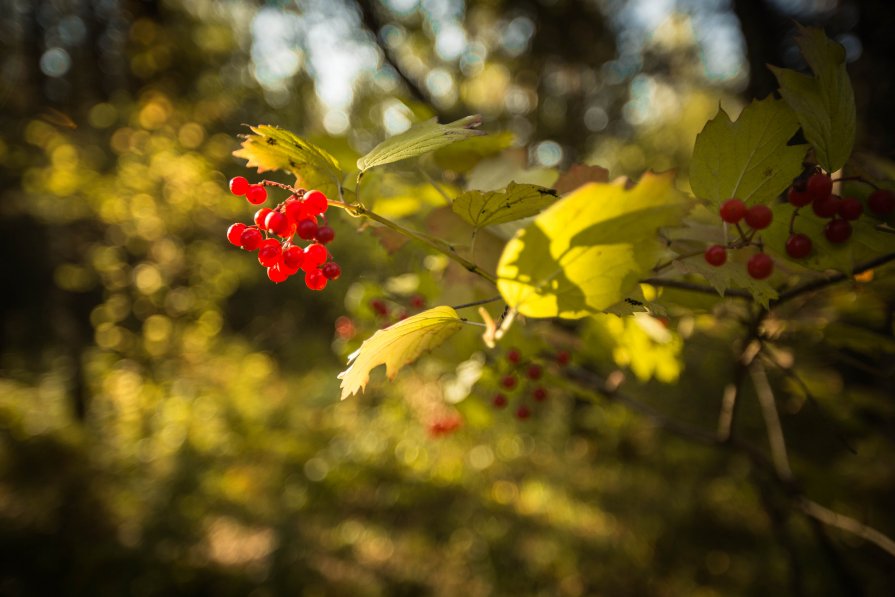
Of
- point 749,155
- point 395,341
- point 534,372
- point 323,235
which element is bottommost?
point 534,372

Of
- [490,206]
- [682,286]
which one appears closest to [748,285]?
[682,286]

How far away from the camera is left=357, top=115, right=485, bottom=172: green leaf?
0.66 meters

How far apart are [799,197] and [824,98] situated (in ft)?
0.49

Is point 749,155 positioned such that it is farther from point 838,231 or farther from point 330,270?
point 330,270

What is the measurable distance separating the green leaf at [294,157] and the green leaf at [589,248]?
0.34 m

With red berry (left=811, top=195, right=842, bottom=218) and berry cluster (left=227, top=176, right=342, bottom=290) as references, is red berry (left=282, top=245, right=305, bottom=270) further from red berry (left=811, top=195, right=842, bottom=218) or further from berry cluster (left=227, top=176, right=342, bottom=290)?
red berry (left=811, top=195, right=842, bottom=218)

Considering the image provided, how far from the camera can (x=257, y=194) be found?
868 mm

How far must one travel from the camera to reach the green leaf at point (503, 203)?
0.70 meters

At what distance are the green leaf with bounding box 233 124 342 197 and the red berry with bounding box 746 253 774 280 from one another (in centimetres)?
70

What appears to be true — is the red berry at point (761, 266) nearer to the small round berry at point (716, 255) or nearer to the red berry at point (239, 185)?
the small round berry at point (716, 255)

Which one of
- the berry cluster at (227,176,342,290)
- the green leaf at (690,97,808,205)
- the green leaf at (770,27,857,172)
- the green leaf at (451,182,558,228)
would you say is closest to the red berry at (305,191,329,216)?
the berry cluster at (227,176,342,290)

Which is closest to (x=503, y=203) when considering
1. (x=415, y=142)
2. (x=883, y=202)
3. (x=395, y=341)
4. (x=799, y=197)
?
(x=415, y=142)

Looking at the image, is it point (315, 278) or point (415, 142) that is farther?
point (315, 278)

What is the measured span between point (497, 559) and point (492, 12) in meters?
6.12
